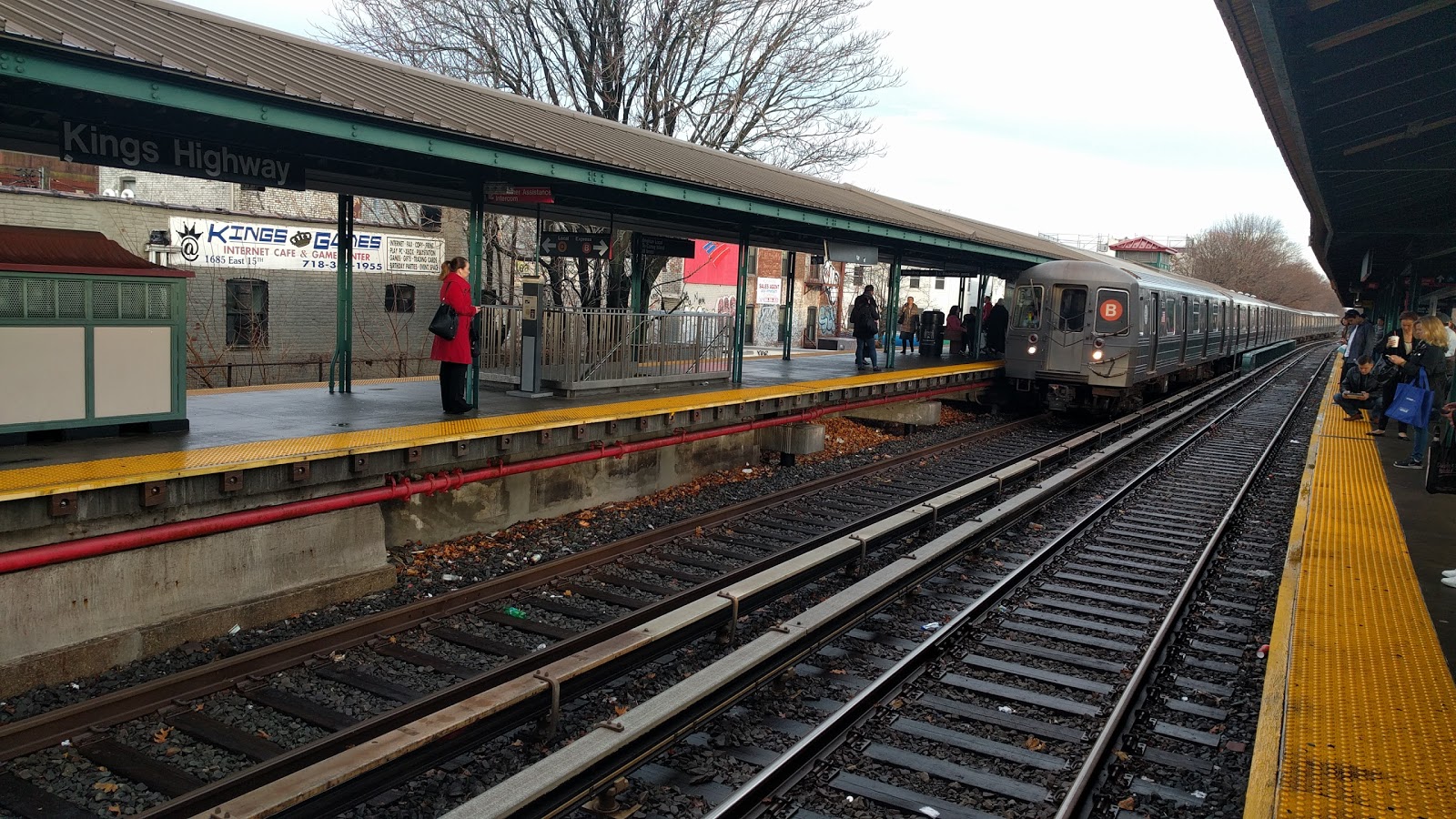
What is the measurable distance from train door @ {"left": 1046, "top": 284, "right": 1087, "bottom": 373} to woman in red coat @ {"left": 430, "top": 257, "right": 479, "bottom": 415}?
1195 cm

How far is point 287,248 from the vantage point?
21.8m

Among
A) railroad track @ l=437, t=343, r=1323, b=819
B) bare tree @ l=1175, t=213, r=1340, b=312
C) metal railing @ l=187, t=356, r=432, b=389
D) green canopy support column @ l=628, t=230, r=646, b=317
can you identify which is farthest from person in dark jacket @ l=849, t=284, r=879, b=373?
bare tree @ l=1175, t=213, r=1340, b=312

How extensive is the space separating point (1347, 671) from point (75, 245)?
27.7 ft

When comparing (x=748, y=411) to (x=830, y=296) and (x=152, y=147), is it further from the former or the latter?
(x=830, y=296)

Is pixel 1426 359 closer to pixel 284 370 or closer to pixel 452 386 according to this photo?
pixel 452 386

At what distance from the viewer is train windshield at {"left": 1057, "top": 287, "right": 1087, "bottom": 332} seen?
58.1 ft

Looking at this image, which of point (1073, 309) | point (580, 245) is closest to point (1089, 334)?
point (1073, 309)

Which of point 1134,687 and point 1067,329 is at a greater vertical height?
point 1067,329

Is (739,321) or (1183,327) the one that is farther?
(1183,327)

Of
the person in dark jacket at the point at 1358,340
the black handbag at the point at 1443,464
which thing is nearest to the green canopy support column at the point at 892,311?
the person in dark jacket at the point at 1358,340

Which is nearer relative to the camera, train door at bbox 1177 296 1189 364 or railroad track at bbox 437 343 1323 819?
railroad track at bbox 437 343 1323 819

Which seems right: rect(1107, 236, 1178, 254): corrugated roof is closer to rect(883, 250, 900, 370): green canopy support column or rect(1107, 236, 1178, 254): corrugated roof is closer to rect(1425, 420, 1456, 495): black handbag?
rect(883, 250, 900, 370): green canopy support column

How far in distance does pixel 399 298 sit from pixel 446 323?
53.1ft

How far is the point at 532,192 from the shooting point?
1017 cm
